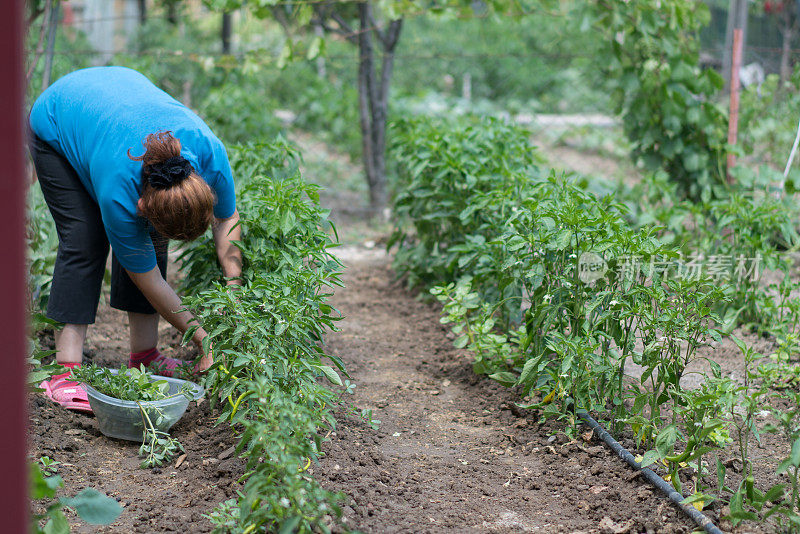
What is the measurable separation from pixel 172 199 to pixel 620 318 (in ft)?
4.86

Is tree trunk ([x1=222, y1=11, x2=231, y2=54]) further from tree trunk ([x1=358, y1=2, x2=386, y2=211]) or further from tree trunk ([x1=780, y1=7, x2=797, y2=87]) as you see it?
tree trunk ([x1=780, y1=7, x2=797, y2=87])

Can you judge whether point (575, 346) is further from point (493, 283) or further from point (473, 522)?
point (493, 283)

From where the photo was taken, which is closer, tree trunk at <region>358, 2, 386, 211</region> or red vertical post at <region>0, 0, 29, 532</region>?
red vertical post at <region>0, 0, 29, 532</region>

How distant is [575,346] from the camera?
2.51 m

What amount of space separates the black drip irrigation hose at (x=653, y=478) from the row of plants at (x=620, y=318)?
0.03m

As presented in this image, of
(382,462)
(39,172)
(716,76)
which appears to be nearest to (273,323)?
(382,462)

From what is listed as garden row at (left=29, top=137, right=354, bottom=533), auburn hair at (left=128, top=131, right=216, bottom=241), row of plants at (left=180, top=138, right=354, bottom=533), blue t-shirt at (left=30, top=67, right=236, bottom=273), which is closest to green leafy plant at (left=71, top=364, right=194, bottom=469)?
garden row at (left=29, top=137, right=354, bottom=533)

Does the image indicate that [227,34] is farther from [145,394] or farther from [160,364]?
[145,394]

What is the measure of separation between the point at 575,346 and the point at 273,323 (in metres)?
1.00

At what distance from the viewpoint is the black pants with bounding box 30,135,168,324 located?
9.21 feet

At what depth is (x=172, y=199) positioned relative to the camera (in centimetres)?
228

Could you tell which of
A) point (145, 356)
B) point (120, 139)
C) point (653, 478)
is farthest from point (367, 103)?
point (653, 478)
